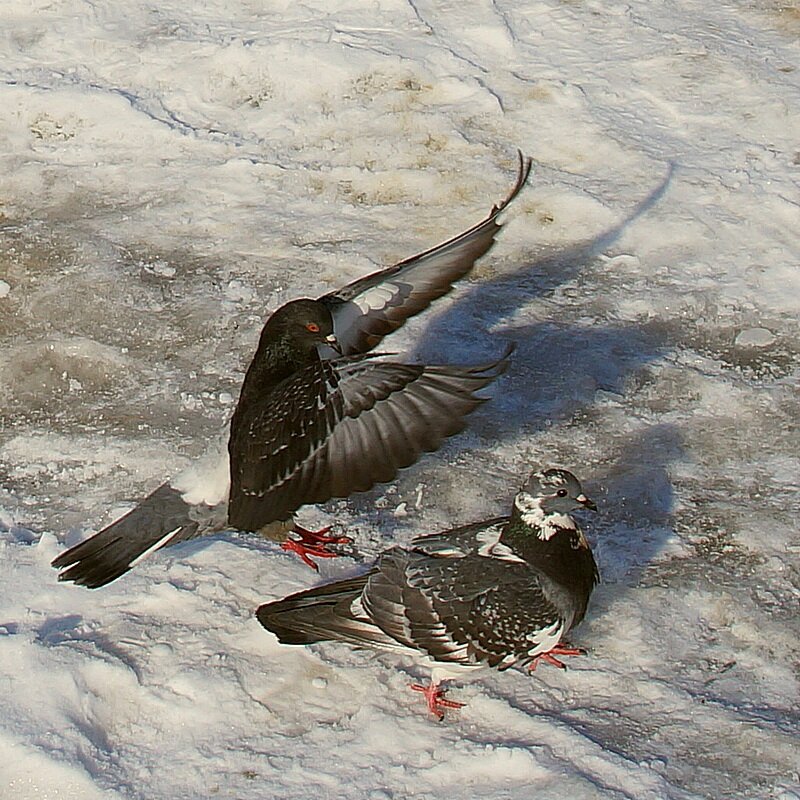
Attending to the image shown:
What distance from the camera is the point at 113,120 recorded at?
6766 millimetres

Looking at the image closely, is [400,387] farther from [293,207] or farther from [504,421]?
[293,207]

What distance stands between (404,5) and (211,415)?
3.28m

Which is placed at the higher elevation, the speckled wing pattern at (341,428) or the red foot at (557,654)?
the speckled wing pattern at (341,428)

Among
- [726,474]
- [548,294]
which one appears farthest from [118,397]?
[726,474]

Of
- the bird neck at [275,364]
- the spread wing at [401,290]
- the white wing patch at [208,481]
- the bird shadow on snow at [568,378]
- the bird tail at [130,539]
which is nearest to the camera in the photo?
the bird tail at [130,539]

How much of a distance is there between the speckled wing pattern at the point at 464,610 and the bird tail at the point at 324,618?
0.04 m

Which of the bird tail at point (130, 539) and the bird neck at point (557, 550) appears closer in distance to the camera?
the bird neck at point (557, 550)

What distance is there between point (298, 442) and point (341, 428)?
0.14 meters

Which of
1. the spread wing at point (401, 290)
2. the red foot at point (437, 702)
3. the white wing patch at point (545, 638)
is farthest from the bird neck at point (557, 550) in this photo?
the spread wing at point (401, 290)

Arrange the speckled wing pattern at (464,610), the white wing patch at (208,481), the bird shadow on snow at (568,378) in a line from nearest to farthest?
the speckled wing pattern at (464,610)
the white wing patch at (208,481)
the bird shadow on snow at (568,378)

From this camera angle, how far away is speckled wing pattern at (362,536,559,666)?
3.63 metres

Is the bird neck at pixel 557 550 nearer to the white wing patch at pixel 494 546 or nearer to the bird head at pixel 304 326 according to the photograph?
the white wing patch at pixel 494 546

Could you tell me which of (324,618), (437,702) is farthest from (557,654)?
(324,618)

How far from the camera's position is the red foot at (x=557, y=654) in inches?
153
